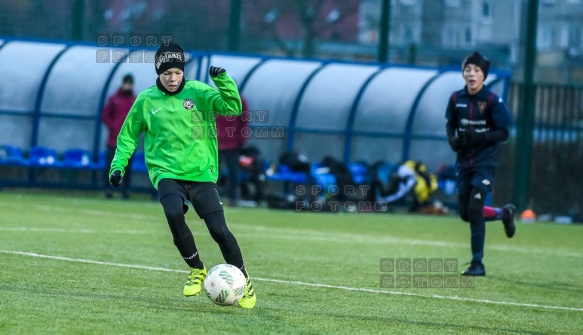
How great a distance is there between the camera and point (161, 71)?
8.29 metres

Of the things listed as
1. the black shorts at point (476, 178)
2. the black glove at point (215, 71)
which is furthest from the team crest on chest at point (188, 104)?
the black shorts at point (476, 178)

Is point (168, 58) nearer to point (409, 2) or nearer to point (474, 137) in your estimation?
point (474, 137)

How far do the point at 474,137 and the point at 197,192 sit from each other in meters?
3.70

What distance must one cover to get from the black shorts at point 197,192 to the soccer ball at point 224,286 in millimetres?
489

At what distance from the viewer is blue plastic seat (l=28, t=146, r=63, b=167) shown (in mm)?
20734

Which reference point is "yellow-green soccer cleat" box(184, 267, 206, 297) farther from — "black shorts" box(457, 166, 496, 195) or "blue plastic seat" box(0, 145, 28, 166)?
"blue plastic seat" box(0, 145, 28, 166)

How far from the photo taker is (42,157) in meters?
20.9

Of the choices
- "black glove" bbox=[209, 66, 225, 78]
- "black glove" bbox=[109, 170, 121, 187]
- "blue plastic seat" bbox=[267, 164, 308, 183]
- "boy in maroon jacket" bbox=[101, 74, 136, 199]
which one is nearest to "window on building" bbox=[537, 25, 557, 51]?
"blue plastic seat" bbox=[267, 164, 308, 183]

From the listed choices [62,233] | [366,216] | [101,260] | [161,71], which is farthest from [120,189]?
[161,71]

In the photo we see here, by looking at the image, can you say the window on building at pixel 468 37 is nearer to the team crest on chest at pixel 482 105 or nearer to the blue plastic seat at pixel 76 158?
the blue plastic seat at pixel 76 158

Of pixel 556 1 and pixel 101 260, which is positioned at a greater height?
pixel 556 1

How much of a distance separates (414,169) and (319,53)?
6.12 m

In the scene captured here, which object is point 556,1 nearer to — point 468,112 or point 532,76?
point 532,76

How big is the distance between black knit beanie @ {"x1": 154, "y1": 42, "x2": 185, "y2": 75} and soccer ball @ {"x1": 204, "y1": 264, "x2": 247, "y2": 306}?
4.64 ft
